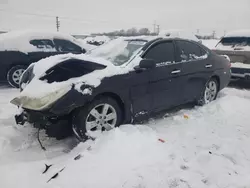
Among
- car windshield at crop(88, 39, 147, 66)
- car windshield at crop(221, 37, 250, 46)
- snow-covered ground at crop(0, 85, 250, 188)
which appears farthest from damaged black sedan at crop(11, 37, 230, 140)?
car windshield at crop(221, 37, 250, 46)

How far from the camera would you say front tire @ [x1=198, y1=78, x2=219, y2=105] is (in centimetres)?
549

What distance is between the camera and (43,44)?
7578 millimetres

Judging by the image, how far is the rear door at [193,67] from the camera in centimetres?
491

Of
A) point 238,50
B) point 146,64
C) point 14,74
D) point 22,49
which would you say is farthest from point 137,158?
point 238,50

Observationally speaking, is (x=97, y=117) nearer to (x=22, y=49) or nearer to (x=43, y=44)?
(x=22, y=49)

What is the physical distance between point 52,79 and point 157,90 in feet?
5.72

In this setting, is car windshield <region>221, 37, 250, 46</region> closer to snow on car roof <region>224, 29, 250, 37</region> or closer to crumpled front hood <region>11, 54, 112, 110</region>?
snow on car roof <region>224, 29, 250, 37</region>

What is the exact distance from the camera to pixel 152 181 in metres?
2.77

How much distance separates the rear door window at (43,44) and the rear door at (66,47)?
18cm

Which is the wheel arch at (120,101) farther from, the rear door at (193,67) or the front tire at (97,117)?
the rear door at (193,67)

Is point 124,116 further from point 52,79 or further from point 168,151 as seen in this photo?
point 52,79

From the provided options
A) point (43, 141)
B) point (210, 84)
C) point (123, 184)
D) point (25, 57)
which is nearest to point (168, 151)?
point (123, 184)

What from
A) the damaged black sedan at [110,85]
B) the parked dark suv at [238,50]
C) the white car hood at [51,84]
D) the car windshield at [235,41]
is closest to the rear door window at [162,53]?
the damaged black sedan at [110,85]

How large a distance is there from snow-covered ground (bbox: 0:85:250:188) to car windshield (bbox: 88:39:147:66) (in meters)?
1.20
